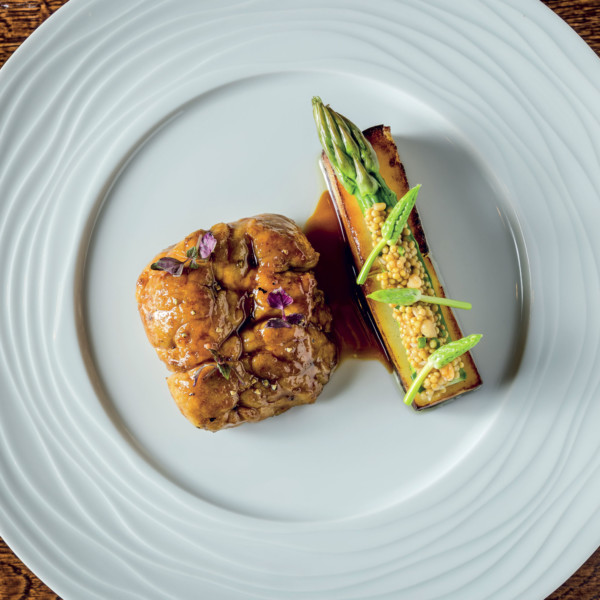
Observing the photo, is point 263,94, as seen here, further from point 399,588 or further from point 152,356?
point 399,588

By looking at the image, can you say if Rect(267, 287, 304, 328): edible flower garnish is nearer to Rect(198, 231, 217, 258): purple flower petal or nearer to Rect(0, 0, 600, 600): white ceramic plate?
Rect(198, 231, 217, 258): purple flower petal

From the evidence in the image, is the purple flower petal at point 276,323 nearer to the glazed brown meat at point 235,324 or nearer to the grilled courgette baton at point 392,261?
the glazed brown meat at point 235,324

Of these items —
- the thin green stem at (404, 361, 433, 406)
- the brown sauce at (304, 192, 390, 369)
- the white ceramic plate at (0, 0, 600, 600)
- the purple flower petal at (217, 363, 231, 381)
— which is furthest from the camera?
the brown sauce at (304, 192, 390, 369)

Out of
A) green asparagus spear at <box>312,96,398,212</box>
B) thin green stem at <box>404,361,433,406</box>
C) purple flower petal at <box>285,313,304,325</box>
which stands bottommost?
thin green stem at <box>404,361,433,406</box>

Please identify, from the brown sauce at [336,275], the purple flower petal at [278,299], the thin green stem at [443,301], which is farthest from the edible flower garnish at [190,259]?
the thin green stem at [443,301]

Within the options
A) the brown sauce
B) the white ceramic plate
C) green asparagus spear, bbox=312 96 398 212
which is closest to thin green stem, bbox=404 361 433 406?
the white ceramic plate

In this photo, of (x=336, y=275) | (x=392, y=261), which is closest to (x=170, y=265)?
(x=336, y=275)

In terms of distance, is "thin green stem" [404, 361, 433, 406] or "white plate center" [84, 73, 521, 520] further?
"white plate center" [84, 73, 521, 520]
